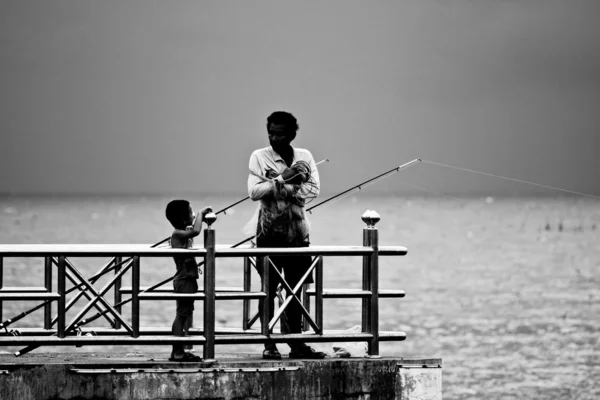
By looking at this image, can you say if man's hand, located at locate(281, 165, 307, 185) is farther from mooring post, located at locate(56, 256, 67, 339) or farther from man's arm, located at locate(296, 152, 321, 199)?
mooring post, located at locate(56, 256, 67, 339)

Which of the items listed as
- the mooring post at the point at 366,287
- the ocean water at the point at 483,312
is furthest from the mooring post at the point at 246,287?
the ocean water at the point at 483,312

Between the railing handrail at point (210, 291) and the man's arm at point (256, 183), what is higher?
the man's arm at point (256, 183)

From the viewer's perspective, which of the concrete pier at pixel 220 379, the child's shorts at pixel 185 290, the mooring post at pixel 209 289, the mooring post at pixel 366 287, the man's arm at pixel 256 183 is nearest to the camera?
the concrete pier at pixel 220 379

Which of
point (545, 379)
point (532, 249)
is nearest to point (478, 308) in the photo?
point (545, 379)

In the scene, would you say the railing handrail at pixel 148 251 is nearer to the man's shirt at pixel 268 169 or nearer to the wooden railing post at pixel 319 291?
the wooden railing post at pixel 319 291

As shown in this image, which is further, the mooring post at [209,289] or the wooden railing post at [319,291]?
the wooden railing post at [319,291]

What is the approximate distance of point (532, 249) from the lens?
95.4 metres

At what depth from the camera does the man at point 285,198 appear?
8422 mm

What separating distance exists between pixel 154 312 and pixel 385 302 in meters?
11.0

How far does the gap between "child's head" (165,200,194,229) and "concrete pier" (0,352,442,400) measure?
1.04 m

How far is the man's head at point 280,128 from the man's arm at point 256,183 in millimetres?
205

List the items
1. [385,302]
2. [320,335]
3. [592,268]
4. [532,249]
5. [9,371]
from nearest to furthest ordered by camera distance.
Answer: [9,371] < [320,335] < [385,302] < [592,268] < [532,249]

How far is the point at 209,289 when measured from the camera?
8.00 m

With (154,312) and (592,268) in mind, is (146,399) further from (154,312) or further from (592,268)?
(592,268)
